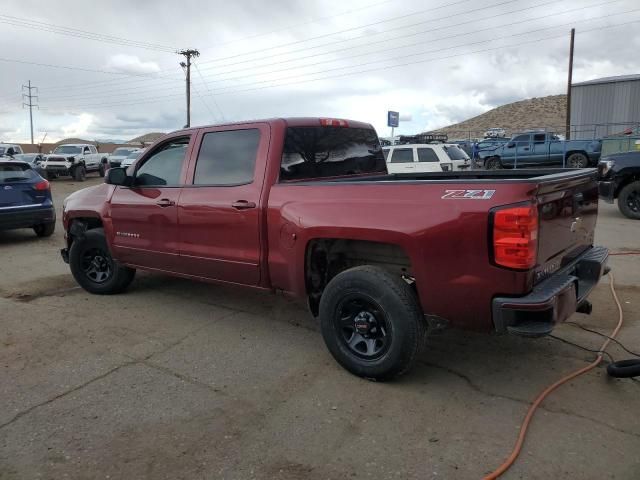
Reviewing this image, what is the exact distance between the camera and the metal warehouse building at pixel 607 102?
39.6 m

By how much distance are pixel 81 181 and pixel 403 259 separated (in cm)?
2698

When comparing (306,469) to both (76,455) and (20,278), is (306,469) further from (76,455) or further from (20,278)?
(20,278)

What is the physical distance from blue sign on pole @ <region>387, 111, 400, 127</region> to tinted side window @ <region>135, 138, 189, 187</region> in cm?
3725

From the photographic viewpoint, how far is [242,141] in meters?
4.50

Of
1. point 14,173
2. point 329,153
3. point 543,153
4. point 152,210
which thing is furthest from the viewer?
point 543,153

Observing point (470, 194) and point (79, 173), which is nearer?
point (470, 194)

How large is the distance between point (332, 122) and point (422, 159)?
11.1 meters

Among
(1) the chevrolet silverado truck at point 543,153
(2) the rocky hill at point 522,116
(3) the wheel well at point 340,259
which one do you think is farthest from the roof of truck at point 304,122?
(2) the rocky hill at point 522,116

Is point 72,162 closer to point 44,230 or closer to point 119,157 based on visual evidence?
point 119,157

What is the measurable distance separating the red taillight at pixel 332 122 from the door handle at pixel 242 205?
1011mm

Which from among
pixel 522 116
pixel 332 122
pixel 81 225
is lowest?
pixel 81 225

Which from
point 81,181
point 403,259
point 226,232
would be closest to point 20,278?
point 226,232

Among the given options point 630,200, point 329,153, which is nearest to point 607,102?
point 630,200

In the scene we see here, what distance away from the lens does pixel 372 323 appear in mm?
3645
